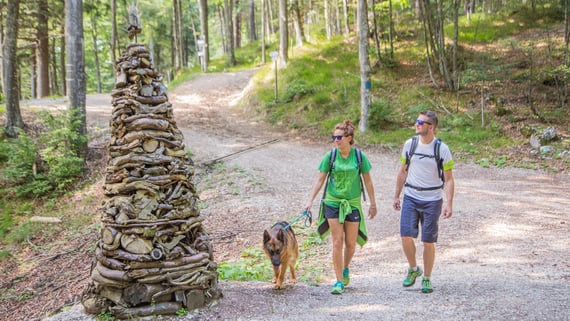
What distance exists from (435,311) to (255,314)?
1.83 metres

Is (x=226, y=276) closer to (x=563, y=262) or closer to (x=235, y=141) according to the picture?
(x=563, y=262)

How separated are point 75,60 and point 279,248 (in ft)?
32.6

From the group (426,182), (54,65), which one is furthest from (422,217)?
(54,65)

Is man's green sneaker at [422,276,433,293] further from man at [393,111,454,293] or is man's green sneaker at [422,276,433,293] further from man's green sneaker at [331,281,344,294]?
man's green sneaker at [331,281,344,294]

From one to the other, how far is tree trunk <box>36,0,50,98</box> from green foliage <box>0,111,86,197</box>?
811 cm

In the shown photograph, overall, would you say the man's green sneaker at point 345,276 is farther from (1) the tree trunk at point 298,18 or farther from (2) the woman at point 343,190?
(1) the tree trunk at point 298,18

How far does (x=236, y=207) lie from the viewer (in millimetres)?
9320

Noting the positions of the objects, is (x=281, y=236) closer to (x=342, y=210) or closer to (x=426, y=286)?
(x=342, y=210)

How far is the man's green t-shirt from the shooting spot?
15.2 ft

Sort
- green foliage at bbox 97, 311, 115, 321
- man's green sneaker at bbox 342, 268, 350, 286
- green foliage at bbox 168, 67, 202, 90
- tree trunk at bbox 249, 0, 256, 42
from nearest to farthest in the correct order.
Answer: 1. green foliage at bbox 97, 311, 115, 321
2. man's green sneaker at bbox 342, 268, 350, 286
3. green foliage at bbox 168, 67, 202, 90
4. tree trunk at bbox 249, 0, 256, 42

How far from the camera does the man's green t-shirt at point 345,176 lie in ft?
15.2

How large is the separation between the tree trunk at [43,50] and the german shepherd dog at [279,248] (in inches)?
661

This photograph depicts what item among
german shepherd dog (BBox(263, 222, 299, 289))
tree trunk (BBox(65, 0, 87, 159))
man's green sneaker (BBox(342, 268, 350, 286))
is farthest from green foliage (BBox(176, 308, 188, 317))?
tree trunk (BBox(65, 0, 87, 159))

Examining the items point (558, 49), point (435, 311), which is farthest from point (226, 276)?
point (558, 49)
